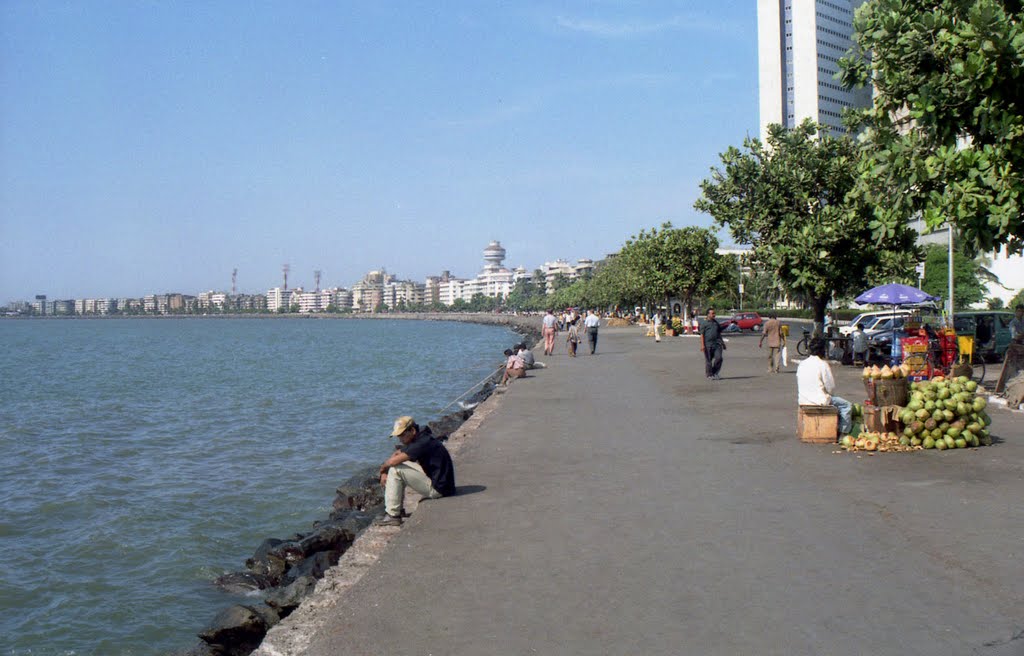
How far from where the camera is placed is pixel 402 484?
28.9 ft

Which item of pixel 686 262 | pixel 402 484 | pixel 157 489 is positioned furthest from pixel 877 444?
pixel 686 262

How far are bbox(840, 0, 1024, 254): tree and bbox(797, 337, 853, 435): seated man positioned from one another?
10.7 feet

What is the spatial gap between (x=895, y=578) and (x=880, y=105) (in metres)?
11.2

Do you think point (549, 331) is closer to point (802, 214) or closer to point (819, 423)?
point (802, 214)

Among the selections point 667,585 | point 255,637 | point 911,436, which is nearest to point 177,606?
point 255,637

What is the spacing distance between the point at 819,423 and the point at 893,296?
522 inches

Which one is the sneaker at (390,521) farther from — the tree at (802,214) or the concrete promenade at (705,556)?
the tree at (802,214)

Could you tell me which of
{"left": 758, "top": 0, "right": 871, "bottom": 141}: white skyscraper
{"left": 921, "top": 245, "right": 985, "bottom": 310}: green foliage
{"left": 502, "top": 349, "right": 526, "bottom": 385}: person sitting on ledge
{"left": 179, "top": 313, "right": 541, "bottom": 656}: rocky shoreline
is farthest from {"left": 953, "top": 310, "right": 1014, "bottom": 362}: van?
{"left": 758, "top": 0, "right": 871, "bottom": 141}: white skyscraper

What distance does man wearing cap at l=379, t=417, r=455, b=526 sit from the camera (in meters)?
8.68

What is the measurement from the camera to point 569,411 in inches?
658

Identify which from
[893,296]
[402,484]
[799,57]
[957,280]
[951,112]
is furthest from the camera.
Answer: [799,57]

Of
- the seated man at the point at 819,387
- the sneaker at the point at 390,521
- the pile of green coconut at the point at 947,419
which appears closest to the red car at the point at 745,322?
the seated man at the point at 819,387

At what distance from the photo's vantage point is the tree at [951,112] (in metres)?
12.0

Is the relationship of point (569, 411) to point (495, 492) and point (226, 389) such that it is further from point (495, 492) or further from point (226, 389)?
point (226, 389)
